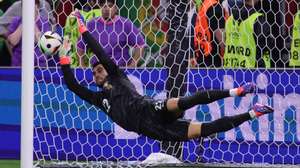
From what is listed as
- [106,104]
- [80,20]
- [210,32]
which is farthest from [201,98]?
[80,20]

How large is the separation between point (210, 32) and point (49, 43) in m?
1.34

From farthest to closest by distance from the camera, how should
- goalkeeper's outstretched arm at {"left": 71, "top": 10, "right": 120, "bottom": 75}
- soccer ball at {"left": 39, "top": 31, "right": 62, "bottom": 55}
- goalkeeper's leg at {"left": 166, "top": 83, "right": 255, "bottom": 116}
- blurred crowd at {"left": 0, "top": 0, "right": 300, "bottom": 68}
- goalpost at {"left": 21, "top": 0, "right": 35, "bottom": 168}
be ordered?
blurred crowd at {"left": 0, "top": 0, "right": 300, "bottom": 68} → goalkeeper's outstretched arm at {"left": 71, "top": 10, "right": 120, "bottom": 75} → goalkeeper's leg at {"left": 166, "top": 83, "right": 255, "bottom": 116} → soccer ball at {"left": 39, "top": 31, "right": 62, "bottom": 55} → goalpost at {"left": 21, "top": 0, "right": 35, "bottom": 168}

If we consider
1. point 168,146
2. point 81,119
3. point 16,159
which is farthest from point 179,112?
point 16,159

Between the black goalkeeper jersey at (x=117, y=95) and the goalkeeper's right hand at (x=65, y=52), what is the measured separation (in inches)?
2.7

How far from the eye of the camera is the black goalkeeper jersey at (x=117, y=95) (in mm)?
5383

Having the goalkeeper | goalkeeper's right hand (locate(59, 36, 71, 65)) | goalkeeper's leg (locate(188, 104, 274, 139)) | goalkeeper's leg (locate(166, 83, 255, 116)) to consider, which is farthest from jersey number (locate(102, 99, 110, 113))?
goalkeeper's leg (locate(188, 104, 274, 139))

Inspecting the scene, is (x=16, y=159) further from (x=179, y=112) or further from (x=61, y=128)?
(x=179, y=112)

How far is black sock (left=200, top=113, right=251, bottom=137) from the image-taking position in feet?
17.8

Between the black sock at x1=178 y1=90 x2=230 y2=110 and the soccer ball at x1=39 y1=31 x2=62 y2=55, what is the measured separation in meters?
0.83

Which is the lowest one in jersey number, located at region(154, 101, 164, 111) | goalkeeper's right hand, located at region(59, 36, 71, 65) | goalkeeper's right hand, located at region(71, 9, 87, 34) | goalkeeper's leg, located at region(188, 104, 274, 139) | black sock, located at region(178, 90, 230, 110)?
goalkeeper's leg, located at region(188, 104, 274, 139)

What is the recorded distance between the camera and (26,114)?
150 inches

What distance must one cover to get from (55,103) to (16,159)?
0.55 m

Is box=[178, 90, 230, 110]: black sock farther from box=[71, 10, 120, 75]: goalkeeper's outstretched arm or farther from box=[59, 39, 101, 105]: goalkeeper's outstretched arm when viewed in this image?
box=[59, 39, 101, 105]: goalkeeper's outstretched arm

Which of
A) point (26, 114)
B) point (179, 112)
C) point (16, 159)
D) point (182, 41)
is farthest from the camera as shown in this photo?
point (16, 159)
